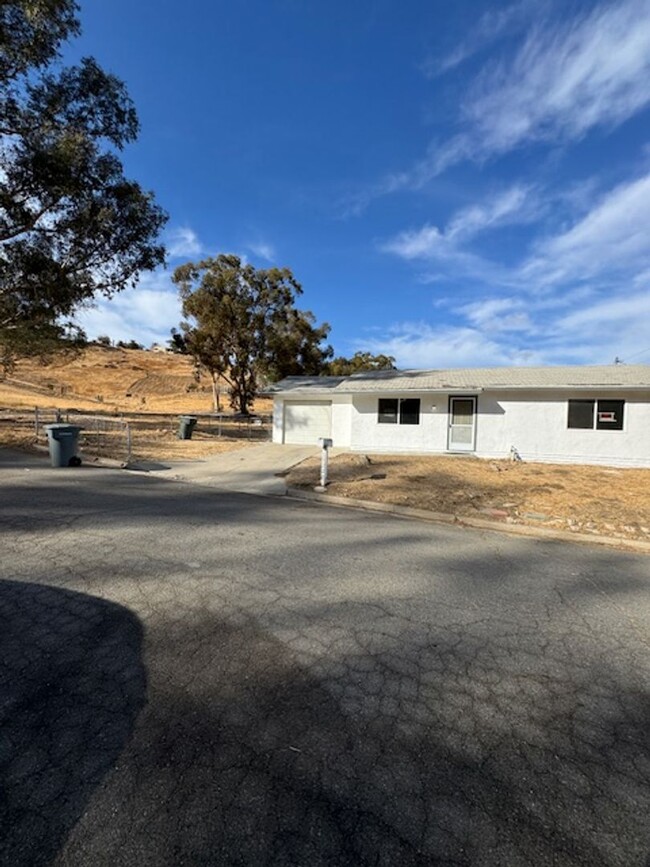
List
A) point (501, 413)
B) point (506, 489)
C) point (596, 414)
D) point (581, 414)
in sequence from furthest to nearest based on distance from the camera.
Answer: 1. point (501, 413)
2. point (581, 414)
3. point (596, 414)
4. point (506, 489)

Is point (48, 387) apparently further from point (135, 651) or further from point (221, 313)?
point (135, 651)

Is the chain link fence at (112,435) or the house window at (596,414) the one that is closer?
the chain link fence at (112,435)

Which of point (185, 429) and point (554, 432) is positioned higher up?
point (554, 432)

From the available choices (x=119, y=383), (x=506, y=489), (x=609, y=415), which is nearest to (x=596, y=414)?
(x=609, y=415)

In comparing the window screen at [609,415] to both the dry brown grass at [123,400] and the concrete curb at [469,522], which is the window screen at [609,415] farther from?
the dry brown grass at [123,400]

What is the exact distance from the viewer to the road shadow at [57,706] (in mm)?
1717

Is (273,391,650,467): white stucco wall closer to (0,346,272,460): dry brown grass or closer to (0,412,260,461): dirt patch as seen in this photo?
(0,412,260,461): dirt patch

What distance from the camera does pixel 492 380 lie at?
16.3 meters

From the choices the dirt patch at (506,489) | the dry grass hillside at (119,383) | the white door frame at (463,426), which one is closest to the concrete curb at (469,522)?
the dirt patch at (506,489)

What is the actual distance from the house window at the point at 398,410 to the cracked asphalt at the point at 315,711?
11764 millimetres

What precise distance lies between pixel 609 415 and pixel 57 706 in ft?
54.4

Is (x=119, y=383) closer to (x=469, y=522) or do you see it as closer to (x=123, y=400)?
(x=123, y=400)

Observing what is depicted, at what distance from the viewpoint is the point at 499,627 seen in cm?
347

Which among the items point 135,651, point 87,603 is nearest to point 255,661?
point 135,651
